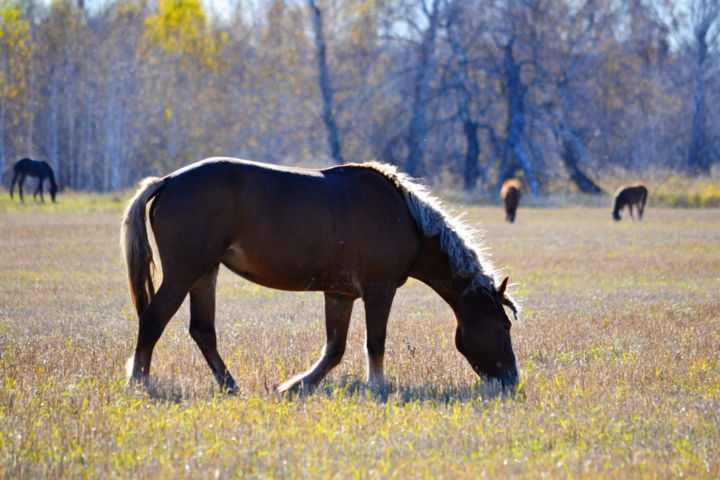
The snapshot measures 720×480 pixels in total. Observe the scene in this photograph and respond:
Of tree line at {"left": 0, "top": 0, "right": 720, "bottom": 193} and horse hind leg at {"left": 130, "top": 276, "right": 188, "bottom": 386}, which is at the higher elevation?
tree line at {"left": 0, "top": 0, "right": 720, "bottom": 193}

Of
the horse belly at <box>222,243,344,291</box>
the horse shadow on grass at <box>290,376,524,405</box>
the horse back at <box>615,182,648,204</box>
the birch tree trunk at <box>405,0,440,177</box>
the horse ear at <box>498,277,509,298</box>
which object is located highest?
the birch tree trunk at <box>405,0,440,177</box>

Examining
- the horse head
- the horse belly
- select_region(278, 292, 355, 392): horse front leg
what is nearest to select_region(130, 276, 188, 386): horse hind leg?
the horse belly

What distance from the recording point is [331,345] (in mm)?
6930

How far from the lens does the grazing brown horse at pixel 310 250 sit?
6.33 meters

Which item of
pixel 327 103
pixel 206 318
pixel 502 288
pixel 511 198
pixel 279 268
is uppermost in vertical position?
pixel 327 103

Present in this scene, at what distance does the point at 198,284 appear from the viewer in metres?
6.68

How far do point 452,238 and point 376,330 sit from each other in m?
0.94

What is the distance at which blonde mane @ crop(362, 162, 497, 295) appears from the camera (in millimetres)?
6812

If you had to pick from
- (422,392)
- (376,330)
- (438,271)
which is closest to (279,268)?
(376,330)

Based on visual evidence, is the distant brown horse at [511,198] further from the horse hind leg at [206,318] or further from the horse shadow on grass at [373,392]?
the horse hind leg at [206,318]

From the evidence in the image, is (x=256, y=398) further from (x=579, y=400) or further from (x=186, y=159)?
(x=186, y=159)

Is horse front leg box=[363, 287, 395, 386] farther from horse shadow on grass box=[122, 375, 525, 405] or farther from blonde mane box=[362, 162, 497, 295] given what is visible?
blonde mane box=[362, 162, 497, 295]

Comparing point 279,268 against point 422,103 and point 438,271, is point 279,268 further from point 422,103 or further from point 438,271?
point 422,103

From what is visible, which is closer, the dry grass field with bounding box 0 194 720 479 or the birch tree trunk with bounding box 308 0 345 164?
the dry grass field with bounding box 0 194 720 479
